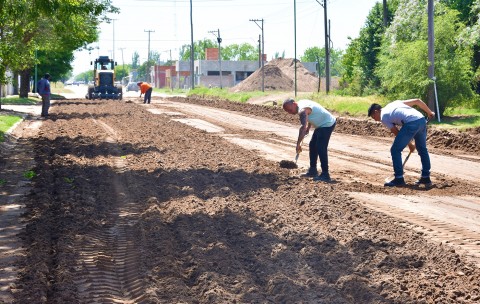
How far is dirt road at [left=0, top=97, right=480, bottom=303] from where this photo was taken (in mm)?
6969

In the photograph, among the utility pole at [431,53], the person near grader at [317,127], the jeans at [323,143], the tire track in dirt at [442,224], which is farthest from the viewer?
the utility pole at [431,53]

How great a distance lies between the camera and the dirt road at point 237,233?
6969mm

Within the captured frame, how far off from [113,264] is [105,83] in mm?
46351

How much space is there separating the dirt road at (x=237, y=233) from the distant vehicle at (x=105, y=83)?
35714 millimetres

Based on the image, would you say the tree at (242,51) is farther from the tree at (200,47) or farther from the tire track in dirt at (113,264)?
the tire track in dirt at (113,264)

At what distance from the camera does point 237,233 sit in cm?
922

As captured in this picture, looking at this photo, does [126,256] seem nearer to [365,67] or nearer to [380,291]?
[380,291]

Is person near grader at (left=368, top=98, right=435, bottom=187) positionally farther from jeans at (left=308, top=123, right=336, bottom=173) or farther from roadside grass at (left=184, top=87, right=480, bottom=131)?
roadside grass at (left=184, top=87, right=480, bottom=131)

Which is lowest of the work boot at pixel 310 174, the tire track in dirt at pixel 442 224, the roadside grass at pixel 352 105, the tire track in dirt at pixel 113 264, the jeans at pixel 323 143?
the tire track in dirt at pixel 113 264

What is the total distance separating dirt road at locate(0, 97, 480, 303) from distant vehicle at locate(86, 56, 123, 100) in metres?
35.7

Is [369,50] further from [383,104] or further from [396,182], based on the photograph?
[396,182]

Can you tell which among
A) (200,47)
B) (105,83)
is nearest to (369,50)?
(105,83)

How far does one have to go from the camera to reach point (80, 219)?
10.2m

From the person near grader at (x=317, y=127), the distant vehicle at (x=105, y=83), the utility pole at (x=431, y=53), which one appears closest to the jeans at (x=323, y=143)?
the person near grader at (x=317, y=127)
